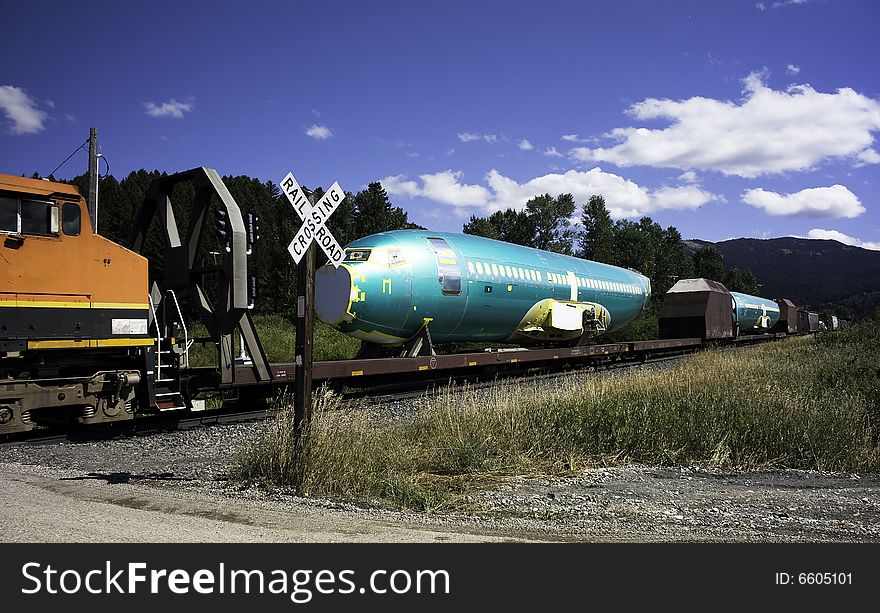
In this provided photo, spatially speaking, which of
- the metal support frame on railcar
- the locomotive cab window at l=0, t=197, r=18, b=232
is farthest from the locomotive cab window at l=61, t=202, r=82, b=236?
the metal support frame on railcar

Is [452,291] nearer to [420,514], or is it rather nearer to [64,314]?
[64,314]

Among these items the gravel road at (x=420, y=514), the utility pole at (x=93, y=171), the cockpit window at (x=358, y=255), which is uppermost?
the utility pole at (x=93, y=171)

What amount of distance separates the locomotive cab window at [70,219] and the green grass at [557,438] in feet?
14.6

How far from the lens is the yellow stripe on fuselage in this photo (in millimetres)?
8938

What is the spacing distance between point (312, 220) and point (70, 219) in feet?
15.0

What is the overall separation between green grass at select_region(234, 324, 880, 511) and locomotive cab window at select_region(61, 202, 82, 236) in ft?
14.6

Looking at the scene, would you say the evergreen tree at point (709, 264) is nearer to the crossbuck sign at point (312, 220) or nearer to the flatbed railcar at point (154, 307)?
the flatbed railcar at point (154, 307)

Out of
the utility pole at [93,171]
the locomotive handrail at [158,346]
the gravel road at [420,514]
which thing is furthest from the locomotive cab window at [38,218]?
the utility pole at [93,171]

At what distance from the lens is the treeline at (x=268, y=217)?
126ft

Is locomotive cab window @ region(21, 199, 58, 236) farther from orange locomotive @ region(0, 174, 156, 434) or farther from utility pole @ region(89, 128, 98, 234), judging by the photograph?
utility pole @ region(89, 128, 98, 234)
